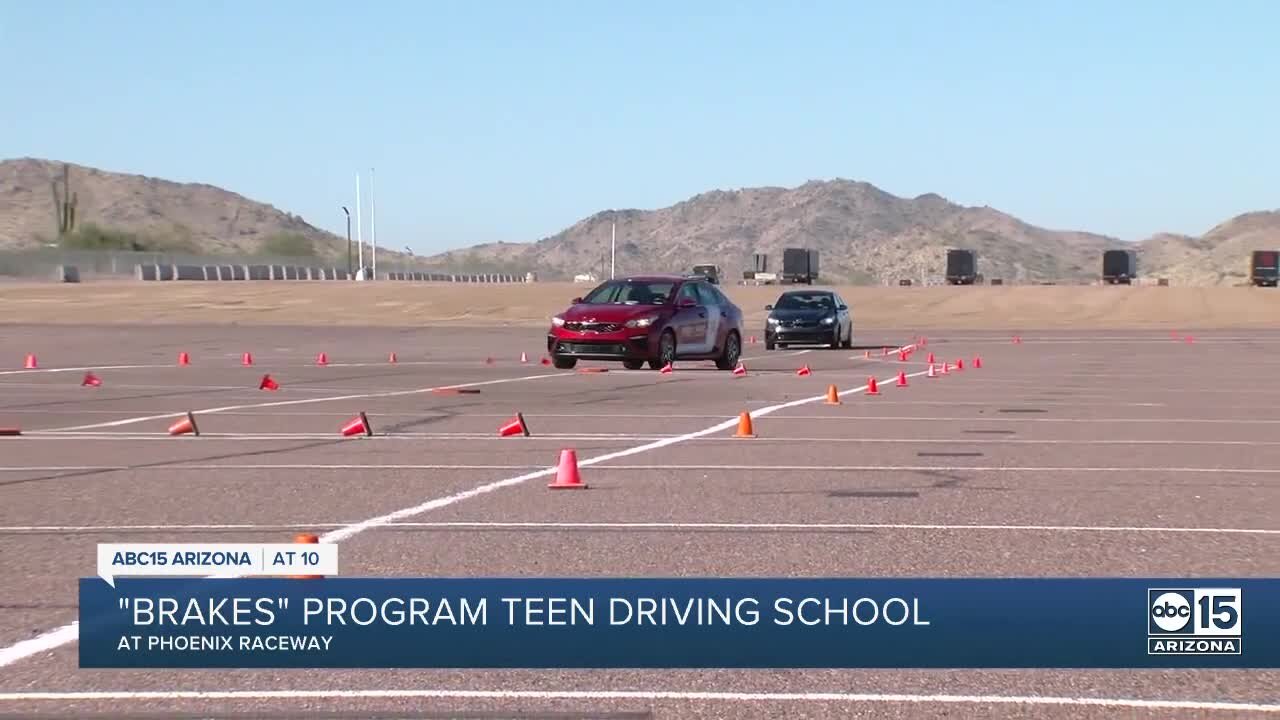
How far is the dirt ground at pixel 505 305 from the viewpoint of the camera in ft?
208

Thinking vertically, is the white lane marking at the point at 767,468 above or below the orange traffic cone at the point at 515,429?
below

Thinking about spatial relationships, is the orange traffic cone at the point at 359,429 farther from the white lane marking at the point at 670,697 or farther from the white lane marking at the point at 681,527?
the white lane marking at the point at 670,697

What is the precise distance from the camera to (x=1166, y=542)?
10.2 m

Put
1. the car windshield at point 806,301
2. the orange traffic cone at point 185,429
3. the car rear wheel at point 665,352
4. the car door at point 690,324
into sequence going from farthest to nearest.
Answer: the car windshield at point 806,301, the car door at point 690,324, the car rear wheel at point 665,352, the orange traffic cone at point 185,429

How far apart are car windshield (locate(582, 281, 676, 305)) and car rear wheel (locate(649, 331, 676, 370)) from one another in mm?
693

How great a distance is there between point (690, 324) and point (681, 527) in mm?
19432

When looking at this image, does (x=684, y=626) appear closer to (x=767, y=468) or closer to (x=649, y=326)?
(x=767, y=468)

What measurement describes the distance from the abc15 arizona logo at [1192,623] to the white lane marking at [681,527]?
399 cm

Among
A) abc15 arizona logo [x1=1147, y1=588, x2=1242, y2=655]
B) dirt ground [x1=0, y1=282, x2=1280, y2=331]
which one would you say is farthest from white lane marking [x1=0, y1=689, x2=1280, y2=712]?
dirt ground [x1=0, y1=282, x2=1280, y2=331]

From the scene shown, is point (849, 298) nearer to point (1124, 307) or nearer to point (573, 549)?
point (1124, 307)

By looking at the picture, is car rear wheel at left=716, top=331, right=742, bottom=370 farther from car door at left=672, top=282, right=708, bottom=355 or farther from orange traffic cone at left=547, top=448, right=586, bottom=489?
orange traffic cone at left=547, top=448, right=586, bottom=489

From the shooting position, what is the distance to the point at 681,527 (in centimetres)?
1070

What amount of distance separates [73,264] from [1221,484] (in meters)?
88.8

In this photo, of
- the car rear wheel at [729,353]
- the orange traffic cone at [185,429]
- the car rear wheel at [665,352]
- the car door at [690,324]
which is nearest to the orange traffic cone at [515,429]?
the orange traffic cone at [185,429]
